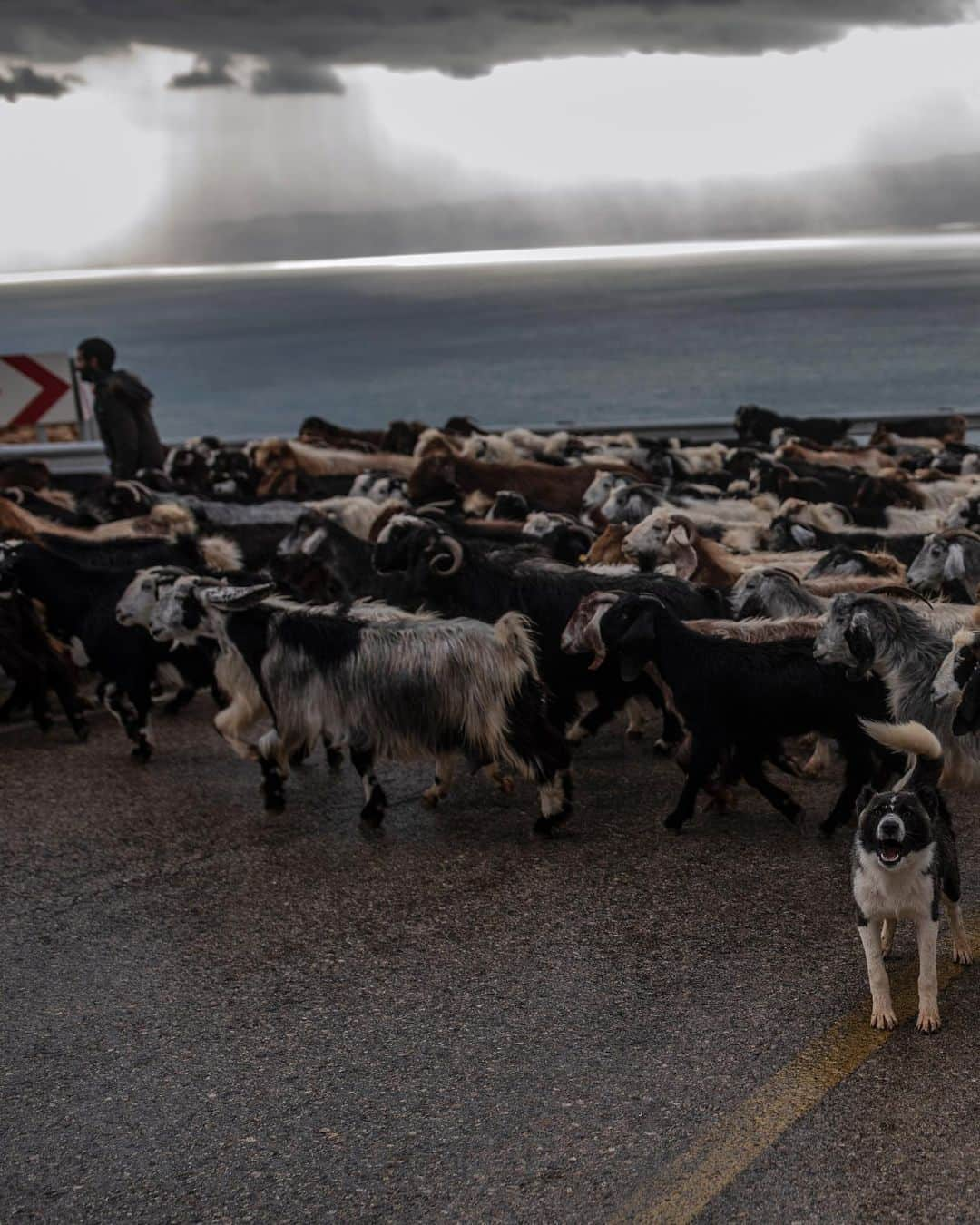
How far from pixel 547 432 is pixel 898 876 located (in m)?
17.8

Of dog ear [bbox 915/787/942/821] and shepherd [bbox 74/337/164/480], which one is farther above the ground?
shepherd [bbox 74/337/164/480]

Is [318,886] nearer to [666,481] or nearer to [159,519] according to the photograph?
[159,519]

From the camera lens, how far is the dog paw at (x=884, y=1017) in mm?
5156

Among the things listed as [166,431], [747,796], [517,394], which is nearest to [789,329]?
[517,394]

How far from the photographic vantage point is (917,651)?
6832 mm

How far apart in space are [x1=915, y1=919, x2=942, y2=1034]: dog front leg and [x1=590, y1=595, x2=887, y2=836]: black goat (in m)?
1.99

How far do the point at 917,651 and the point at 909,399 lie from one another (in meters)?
39.3

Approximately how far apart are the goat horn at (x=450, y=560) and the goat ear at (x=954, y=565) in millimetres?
2844

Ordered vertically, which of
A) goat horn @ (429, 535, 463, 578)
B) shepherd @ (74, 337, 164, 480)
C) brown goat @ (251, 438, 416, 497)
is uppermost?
shepherd @ (74, 337, 164, 480)

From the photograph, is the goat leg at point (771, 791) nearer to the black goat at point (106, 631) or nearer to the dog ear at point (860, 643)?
the dog ear at point (860, 643)

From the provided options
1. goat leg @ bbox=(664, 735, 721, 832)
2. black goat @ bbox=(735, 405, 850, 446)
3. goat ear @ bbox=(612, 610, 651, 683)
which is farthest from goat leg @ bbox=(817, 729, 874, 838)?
black goat @ bbox=(735, 405, 850, 446)

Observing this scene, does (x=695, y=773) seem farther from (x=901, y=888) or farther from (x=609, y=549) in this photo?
(x=609, y=549)

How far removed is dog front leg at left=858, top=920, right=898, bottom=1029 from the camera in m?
5.11

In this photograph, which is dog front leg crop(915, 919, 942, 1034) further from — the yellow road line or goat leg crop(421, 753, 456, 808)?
goat leg crop(421, 753, 456, 808)
